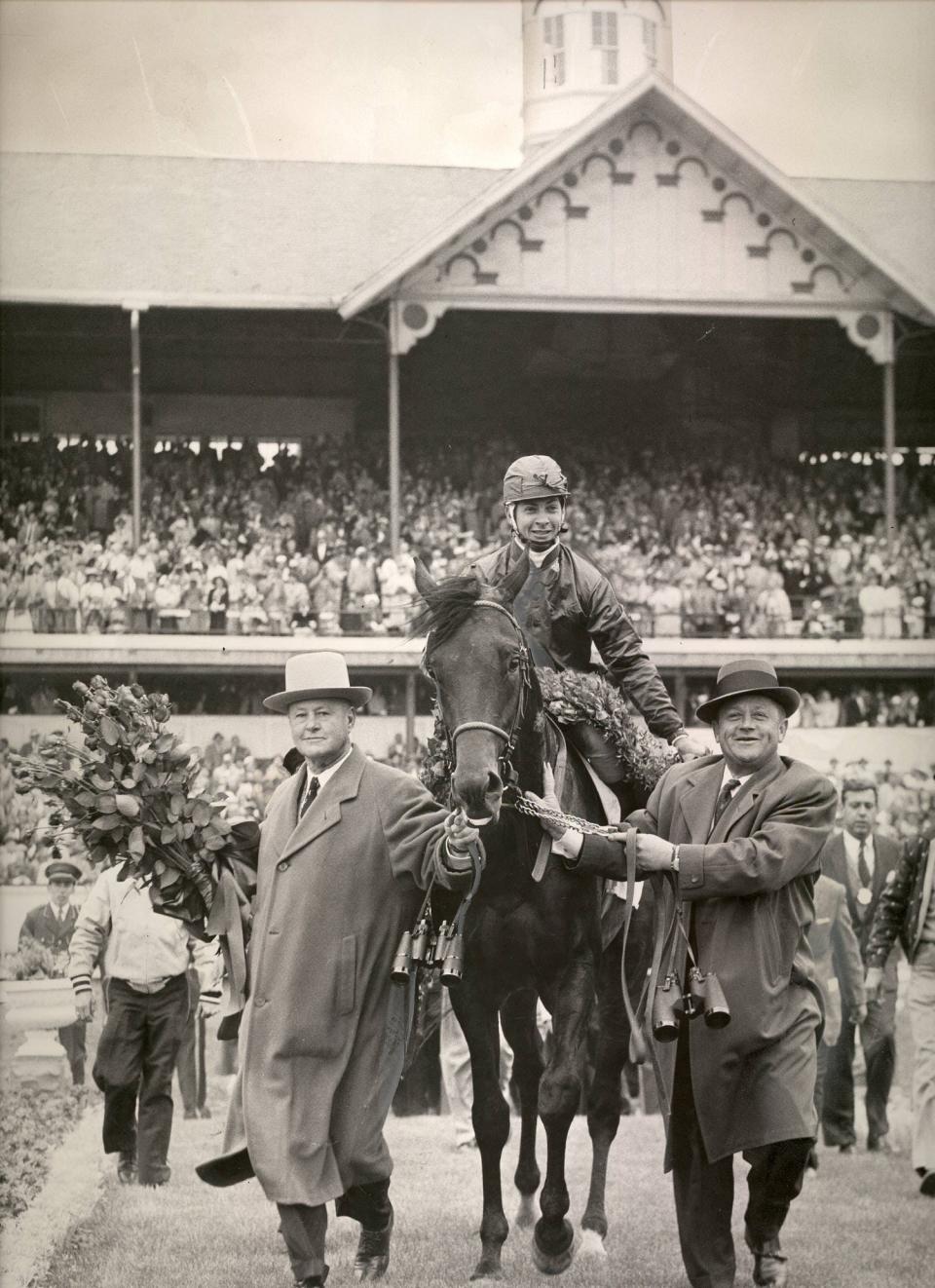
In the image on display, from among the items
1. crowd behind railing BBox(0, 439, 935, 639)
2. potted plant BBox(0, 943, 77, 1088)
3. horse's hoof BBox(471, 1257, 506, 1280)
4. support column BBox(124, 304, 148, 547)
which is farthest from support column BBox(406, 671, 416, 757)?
horse's hoof BBox(471, 1257, 506, 1280)

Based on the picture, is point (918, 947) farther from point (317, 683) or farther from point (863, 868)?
point (317, 683)

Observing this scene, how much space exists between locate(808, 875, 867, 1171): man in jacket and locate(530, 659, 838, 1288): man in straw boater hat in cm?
296

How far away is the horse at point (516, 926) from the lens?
4902 millimetres

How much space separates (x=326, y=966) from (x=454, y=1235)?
6.00 feet

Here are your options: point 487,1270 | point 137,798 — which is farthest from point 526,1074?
point 137,798

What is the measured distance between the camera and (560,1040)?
5.37m

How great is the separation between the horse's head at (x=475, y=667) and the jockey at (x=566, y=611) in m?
0.78

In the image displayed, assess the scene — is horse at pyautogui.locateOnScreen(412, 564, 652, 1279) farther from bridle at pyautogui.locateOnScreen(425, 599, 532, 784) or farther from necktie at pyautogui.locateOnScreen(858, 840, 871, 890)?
necktie at pyautogui.locateOnScreen(858, 840, 871, 890)

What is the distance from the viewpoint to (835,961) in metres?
8.30

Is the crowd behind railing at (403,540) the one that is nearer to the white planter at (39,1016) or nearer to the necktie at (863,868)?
the white planter at (39,1016)

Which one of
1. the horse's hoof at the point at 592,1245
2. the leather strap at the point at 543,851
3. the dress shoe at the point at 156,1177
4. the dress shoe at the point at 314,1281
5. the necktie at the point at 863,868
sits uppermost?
the leather strap at the point at 543,851

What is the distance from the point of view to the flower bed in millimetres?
6137

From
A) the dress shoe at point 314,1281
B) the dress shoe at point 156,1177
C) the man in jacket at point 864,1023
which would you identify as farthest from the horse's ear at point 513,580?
the man in jacket at point 864,1023

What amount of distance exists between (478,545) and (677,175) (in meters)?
3.50
